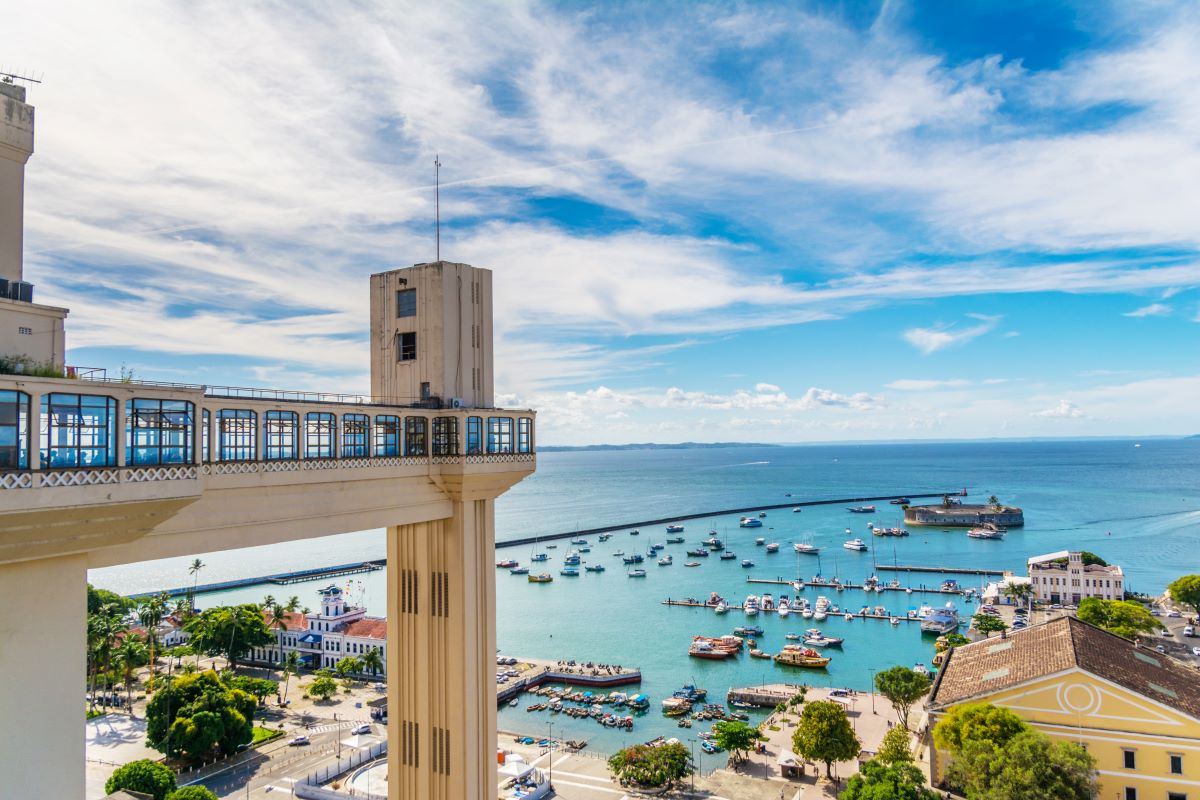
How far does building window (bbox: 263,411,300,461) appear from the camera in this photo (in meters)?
13.9

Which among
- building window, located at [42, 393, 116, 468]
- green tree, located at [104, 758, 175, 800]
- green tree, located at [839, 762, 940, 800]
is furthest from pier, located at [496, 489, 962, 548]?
building window, located at [42, 393, 116, 468]

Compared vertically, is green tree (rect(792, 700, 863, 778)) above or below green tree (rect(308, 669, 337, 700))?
above

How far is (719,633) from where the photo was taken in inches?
3036

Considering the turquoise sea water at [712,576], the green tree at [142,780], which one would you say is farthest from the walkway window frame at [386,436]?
the turquoise sea water at [712,576]

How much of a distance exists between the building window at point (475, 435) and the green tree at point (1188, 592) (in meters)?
77.2

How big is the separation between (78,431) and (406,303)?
1037cm

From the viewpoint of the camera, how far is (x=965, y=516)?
146m

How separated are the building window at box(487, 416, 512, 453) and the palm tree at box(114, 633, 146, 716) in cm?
5029

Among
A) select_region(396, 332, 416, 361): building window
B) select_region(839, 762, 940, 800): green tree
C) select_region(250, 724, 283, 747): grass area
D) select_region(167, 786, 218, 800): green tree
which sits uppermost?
select_region(396, 332, 416, 361): building window

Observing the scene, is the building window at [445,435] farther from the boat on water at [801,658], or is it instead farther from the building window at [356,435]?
the boat on water at [801,658]

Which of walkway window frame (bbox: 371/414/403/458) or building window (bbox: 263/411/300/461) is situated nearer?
building window (bbox: 263/411/300/461)

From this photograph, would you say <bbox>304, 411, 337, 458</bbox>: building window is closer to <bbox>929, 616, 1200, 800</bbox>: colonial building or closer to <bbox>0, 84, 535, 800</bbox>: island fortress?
<bbox>0, 84, 535, 800</bbox>: island fortress

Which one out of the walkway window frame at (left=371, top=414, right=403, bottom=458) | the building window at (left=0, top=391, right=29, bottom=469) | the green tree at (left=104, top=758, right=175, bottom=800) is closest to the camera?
the building window at (left=0, top=391, right=29, bottom=469)

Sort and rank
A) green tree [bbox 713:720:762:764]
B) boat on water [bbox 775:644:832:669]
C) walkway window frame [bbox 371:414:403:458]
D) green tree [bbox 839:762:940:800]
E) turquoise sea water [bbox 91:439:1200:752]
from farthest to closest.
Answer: turquoise sea water [bbox 91:439:1200:752], boat on water [bbox 775:644:832:669], green tree [bbox 713:720:762:764], green tree [bbox 839:762:940:800], walkway window frame [bbox 371:414:403:458]
